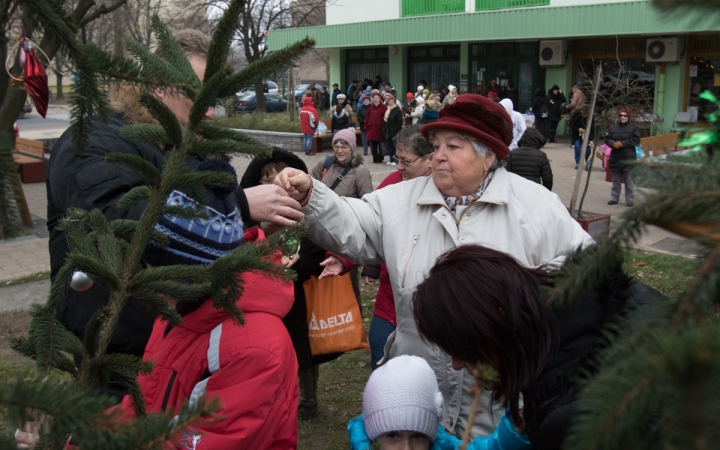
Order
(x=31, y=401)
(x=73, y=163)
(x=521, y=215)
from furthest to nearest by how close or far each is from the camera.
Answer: (x=521, y=215), (x=73, y=163), (x=31, y=401)

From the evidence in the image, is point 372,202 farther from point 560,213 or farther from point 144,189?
point 144,189

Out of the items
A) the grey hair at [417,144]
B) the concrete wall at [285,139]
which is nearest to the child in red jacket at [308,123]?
the concrete wall at [285,139]

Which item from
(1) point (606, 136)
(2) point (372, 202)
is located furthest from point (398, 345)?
(1) point (606, 136)

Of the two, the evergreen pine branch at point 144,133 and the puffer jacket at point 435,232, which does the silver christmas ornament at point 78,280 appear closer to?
the evergreen pine branch at point 144,133

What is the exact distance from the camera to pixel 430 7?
1026 inches

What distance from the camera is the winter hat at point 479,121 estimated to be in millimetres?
2953

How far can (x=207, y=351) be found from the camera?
2.07 m

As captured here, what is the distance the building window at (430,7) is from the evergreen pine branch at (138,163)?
83.1 feet

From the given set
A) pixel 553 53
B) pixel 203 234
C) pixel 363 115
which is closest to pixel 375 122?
pixel 363 115

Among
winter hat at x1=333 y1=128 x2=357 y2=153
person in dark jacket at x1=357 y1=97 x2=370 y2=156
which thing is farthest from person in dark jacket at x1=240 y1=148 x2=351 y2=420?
person in dark jacket at x1=357 y1=97 x2=370 y2=156

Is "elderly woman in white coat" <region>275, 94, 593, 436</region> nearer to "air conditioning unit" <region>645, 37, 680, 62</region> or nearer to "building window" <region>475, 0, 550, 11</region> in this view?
"air conditioning unit" <region>645, 37, 680, 62</region>

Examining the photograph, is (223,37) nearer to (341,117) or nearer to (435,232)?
(435,232)

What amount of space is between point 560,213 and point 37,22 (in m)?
2.31

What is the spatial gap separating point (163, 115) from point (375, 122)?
1673 centimetres
